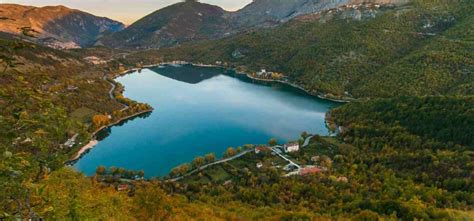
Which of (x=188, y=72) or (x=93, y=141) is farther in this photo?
(x=188, y=72)

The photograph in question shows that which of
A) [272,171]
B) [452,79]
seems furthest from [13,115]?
[452,79]

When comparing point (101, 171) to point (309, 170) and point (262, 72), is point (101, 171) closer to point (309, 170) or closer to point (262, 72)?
point (309, 170)

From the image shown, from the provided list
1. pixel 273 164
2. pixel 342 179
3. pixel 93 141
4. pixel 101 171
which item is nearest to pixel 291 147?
pixel 273 164

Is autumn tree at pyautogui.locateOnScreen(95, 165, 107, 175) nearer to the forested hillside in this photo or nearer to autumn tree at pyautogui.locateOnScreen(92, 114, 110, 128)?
autumn tree at pyautogui.locateOnScreen(92, 114, 110, 128)

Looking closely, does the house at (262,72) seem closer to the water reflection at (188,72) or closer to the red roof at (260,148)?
the water reflection at (188,72)

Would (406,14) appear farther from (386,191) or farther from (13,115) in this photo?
(13,115)

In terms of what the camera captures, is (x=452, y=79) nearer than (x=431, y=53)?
Yes
